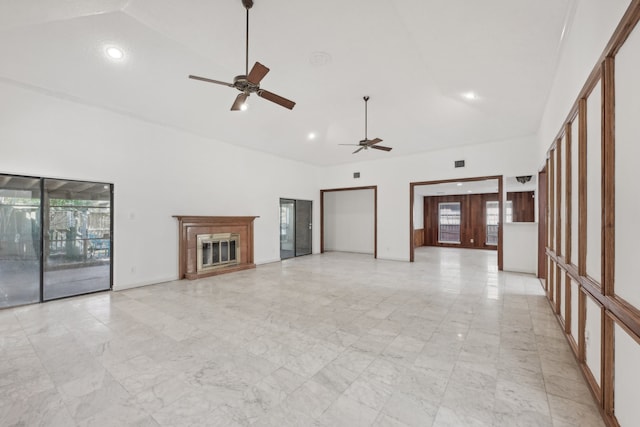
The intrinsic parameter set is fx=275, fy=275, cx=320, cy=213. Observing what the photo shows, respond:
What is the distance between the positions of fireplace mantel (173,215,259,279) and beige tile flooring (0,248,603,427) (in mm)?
1345

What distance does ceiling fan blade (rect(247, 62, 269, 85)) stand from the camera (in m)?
2.74

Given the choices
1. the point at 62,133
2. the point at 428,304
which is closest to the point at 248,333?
the point at 428,304

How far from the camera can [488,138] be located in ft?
21.4

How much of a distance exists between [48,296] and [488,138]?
30.0 feet

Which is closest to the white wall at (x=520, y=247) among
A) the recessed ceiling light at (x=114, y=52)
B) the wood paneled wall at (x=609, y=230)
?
the wood paneled wall at (x=609, y=230)

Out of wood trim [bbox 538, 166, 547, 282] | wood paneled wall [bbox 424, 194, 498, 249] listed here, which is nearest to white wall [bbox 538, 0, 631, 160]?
wood trim [bbox 538, 166, 547, 282]

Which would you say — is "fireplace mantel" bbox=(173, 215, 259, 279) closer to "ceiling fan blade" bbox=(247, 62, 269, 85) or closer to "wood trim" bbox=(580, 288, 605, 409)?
"ceiling fan blade" bbox=(247, 62, 269, 85)

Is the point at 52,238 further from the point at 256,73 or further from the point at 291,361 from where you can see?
the point at 291,361

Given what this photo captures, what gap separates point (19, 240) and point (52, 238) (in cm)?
36

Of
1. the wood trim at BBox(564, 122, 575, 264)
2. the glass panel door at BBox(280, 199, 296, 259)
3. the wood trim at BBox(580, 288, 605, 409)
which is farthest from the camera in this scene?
the glass panel door at BBox(280, 199, 296, 259)

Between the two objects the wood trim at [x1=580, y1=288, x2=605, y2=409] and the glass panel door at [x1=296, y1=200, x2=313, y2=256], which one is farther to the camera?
the glass panel door at [x1=296, y1=200, x2=313, y2=256]

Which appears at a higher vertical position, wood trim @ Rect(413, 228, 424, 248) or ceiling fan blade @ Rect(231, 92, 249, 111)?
ceiling fan blade @ Rect(231, 92, 249, 111)

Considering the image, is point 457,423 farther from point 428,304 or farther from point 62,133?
point 62,133

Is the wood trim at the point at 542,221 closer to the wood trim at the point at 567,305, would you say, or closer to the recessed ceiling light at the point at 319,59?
the wood trim at the point at 567,305
